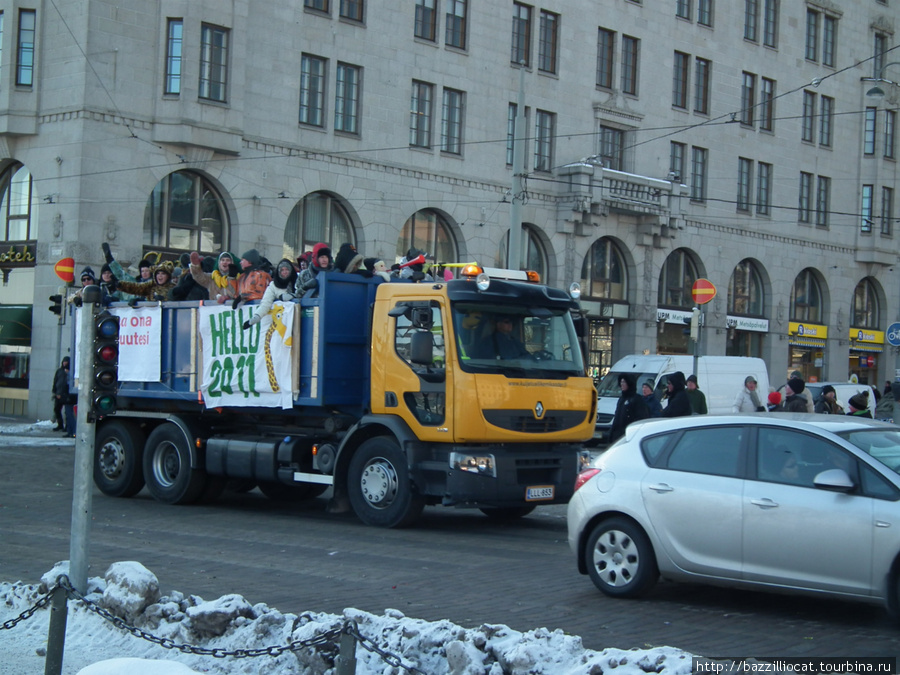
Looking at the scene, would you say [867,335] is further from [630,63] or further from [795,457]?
[795,457]

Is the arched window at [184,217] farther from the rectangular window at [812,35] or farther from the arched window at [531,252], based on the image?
the rectangular window at [812,35]

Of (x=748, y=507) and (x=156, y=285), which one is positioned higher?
(x=156, y=285)

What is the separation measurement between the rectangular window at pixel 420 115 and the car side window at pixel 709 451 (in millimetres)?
26031

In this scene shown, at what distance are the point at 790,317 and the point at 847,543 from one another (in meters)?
40.6

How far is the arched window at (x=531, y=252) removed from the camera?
36.3m

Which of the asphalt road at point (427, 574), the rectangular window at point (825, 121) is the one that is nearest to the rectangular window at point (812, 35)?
the rectangular window at point (825, 121)

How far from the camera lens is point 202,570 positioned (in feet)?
32.6

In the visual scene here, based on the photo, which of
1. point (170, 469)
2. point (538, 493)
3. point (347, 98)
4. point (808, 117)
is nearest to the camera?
point (538, 493)

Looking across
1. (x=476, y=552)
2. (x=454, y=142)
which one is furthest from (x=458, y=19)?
(x=476, y=552)

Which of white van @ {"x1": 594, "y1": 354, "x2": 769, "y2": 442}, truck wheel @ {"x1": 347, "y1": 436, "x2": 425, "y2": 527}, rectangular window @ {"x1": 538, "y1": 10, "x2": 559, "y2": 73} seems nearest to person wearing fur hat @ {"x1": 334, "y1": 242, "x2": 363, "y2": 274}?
truck wheel @ {"x1": 347, "y1": 436, "x2": 425, "y2": 527}

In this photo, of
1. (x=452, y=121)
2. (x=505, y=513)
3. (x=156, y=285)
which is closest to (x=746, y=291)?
(x=452, y=121)

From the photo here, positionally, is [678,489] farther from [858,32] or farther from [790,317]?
[858,32]

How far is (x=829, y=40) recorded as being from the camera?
158ft

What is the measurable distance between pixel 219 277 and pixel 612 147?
26.4 metres
